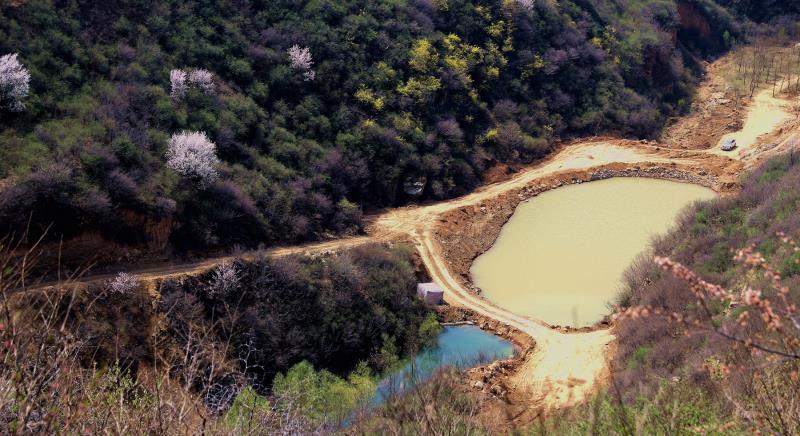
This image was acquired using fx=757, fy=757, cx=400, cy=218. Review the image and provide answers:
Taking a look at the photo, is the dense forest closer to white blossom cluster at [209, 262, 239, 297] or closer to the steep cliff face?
white blossom cluster at [209, 262, 239, 297]

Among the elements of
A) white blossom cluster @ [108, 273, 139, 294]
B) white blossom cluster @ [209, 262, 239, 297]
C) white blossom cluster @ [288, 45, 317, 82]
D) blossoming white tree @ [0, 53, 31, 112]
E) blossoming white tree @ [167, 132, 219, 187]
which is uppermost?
blossoming white tree @ [0, 53, 31, 112]

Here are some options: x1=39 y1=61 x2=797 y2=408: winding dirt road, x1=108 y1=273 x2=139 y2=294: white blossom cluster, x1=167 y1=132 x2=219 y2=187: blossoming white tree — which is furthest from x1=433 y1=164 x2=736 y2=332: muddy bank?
x1=108 y1=273 x2=139 y2=294: white blossom cluster

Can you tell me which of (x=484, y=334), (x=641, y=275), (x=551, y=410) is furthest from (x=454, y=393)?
(x=641, y=275)

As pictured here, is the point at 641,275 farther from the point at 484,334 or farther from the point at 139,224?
the point at 139,224

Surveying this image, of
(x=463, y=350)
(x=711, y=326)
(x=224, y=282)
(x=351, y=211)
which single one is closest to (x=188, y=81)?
(x=351, y=211)

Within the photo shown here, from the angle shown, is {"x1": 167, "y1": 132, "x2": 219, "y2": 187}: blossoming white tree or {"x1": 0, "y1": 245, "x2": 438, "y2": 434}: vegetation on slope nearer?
{"x1": 0, "y1": 245, "x2": 438, "y2": 434}: vegetation on slope

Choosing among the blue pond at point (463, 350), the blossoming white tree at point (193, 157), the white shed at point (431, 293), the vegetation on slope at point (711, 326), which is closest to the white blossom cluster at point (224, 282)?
the blossoming white tree at point (193, 157)
